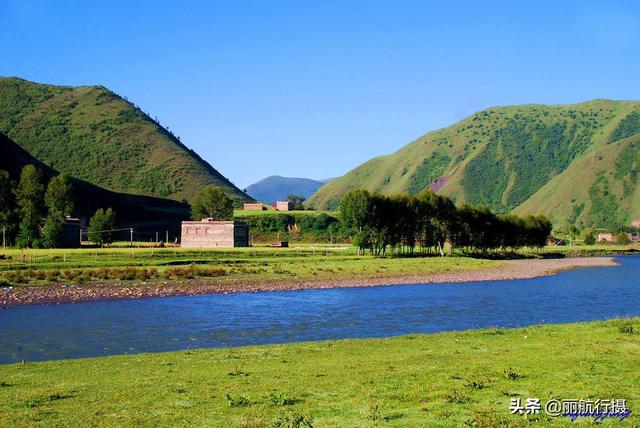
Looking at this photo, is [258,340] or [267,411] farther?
[258,340]

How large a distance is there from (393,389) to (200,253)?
94.2 metres

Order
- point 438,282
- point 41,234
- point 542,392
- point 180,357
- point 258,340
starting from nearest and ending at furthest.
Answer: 1. point 542,392
2. point 180,357
3. point 258,340
4. point 438,282
5. point 41,234

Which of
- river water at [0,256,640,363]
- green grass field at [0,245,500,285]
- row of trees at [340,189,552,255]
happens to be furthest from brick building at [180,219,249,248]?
river water at [0,256,640,363]

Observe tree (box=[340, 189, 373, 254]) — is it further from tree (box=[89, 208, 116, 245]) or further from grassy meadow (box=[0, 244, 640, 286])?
tree (box=[89, 208, 116, 245])

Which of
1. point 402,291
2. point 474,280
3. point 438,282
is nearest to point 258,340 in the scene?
point 402,291

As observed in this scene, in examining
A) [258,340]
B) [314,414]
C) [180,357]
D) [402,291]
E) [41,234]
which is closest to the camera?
[314,414]

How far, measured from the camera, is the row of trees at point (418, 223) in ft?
402

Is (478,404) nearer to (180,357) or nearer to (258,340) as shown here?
(180,357)

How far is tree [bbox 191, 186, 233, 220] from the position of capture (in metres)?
185

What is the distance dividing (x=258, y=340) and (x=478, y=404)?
67.6ft

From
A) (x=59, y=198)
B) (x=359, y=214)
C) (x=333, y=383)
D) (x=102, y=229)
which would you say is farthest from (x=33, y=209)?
(x=333, y=383)

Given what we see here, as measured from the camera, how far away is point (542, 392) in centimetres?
1781

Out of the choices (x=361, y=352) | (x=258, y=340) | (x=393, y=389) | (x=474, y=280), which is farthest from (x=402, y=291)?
(x=393, y=389)

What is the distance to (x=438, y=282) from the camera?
8100 cm
